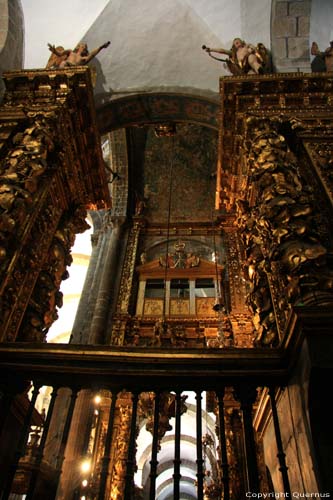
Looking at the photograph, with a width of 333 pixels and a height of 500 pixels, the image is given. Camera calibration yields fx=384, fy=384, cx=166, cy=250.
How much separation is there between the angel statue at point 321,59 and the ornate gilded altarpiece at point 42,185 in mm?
3609

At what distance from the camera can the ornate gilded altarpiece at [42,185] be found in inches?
166

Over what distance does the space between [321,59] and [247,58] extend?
118 cm

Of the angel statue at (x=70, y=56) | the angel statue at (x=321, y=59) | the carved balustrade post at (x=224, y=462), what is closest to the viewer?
the carved balustrade post at (x=224, y=462)

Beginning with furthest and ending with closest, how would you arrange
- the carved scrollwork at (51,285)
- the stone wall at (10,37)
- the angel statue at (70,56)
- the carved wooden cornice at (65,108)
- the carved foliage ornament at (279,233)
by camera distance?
the stone wall at (10,37), the angel statue at (70,56), the carved wooden cornice at (65,108), the carved scrollwork at (51,285), the carved foliage ornament at (279,233)

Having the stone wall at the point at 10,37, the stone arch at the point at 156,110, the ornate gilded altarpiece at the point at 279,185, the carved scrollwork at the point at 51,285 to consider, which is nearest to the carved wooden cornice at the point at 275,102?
the ornate gilded altarpiece at the point at 279,185

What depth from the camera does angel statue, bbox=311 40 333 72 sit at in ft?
19.6

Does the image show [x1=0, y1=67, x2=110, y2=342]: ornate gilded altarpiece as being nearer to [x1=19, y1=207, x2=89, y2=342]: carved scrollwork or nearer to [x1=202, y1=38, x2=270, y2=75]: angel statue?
[x1=19, y1=207, x2=89, y2=342]: carved scrollwork

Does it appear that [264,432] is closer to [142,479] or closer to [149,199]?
[149,199]

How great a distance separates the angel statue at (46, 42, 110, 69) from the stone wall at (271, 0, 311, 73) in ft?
9.23

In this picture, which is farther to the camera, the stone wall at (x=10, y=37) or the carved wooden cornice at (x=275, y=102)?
the stone wall at (x=10, y=37)

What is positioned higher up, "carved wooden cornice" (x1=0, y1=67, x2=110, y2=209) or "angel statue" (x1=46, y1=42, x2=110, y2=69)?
"angel statue" (x1=46, y1=42, x2=110, y2=69)

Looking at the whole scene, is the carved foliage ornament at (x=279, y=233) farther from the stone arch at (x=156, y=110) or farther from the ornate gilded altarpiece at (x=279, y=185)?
the stone arch at (x=156, y=110)

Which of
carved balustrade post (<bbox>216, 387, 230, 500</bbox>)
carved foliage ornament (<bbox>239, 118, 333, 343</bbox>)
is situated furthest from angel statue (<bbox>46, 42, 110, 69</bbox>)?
carved balustrade post (<bbox>216, 387, 230, 500</bbox>)

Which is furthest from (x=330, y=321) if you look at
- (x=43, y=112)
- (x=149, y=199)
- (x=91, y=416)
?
(x=149, y=199)
